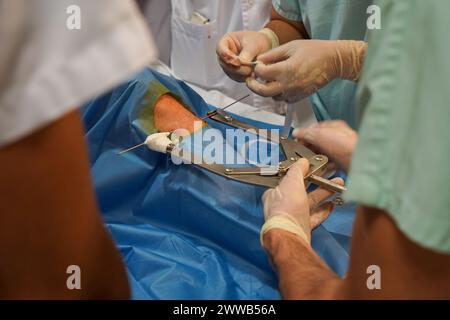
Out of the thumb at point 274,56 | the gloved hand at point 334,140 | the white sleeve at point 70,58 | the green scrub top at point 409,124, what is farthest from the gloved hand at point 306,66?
the white sleeve at point 70,58

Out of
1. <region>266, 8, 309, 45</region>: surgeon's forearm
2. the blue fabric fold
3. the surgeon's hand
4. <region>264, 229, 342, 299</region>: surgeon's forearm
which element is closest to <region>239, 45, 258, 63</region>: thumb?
the surgeon's hand

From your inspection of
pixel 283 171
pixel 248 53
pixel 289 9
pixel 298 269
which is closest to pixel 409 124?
pixel 298 269

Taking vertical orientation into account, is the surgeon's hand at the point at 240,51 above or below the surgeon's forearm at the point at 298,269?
above

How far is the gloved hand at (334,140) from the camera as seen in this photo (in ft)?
3.89

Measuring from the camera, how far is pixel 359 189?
59 cm

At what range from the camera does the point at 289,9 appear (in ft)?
5.60

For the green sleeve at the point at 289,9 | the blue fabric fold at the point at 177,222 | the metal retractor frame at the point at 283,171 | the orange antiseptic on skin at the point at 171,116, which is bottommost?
the blue fabric fold at the point at 177,222

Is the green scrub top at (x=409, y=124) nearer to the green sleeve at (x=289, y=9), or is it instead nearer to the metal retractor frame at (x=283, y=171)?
the metal retractor frame at (x=283, y=171)

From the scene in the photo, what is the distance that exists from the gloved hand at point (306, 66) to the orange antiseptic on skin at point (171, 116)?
0.20 meters

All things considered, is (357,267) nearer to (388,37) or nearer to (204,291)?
(388,37)

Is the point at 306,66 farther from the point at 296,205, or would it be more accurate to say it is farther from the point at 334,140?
the point at 296,205

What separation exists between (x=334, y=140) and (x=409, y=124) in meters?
0.66

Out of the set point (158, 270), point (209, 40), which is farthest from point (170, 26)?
point (158, 270)
